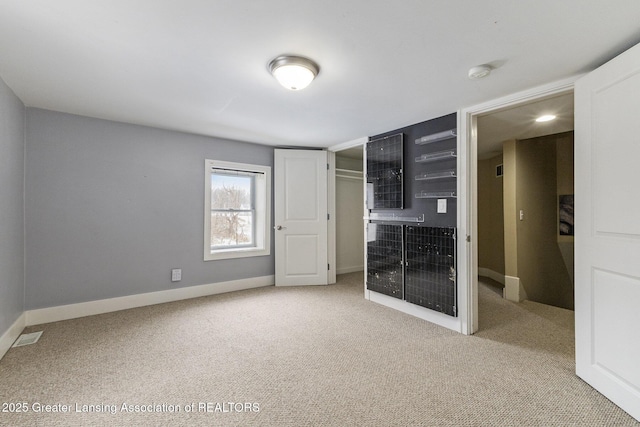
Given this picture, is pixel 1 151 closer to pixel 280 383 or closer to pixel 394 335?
pixel 280 383

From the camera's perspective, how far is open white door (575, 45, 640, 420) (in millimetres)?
1534

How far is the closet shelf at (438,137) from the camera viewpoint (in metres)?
2.74

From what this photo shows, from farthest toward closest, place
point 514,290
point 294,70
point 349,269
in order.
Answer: point 349,269 → point 514,290 → point 294,70

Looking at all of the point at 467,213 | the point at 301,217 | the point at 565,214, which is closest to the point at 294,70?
the point at 467,213

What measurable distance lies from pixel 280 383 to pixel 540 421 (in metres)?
1.47

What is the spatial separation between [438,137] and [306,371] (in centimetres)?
246

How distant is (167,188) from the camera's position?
11.4 ft

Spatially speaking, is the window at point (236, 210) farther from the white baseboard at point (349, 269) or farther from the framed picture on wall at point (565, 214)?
the framed picture on wall at point (565, 214)

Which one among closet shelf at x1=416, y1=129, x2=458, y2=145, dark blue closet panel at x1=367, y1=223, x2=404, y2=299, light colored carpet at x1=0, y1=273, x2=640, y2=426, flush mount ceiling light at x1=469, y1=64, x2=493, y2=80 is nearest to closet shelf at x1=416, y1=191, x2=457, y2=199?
dark blue closet panel at x1=367, y1=223, x2=404, y2=299

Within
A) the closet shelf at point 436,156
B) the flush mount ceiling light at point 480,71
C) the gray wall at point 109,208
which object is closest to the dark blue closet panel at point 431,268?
the closet shelf at point 436,156

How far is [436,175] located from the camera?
287cm

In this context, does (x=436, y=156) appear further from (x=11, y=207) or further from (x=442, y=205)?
(x=11, y=207)

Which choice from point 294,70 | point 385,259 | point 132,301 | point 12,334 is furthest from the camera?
point 385,259

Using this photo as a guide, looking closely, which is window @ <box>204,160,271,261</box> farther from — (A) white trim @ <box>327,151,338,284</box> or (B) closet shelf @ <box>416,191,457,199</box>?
(B) closet shelf @ <box>416,191,457,199</box>
